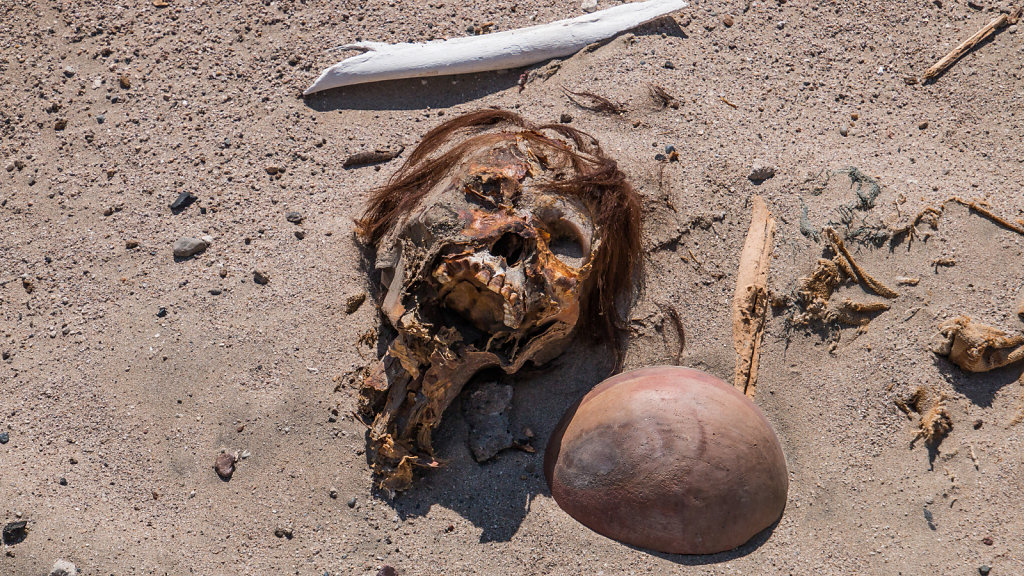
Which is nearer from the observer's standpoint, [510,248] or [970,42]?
[510,248]

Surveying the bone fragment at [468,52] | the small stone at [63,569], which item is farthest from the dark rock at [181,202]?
the small stone at [63,569]

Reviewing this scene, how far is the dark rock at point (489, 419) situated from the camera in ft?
11.9

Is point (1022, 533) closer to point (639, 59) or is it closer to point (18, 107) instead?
point (639, 59)

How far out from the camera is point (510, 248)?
332cm

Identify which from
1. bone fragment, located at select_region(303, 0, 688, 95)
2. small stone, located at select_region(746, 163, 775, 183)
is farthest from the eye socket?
bone fragment, located at select_region(303, 0, 688, 95)

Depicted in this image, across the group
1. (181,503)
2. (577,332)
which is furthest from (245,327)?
(577,332)

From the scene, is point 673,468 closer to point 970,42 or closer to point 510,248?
point 510,248

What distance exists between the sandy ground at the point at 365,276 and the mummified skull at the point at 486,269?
27 centimetres

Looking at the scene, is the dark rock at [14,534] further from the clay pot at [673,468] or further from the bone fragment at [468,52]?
the bone fragment at [468,52]

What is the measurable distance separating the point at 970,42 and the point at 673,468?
348 cm

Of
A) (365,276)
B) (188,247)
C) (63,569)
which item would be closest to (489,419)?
(365,276)

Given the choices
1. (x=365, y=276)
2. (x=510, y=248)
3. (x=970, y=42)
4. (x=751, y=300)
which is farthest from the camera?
(x=970, y=42)

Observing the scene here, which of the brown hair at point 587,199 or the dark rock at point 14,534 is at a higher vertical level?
the brown hair at point 587,199

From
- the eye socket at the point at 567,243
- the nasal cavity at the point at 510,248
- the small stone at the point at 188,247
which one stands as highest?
the nasal cavity at the point at 510,248
